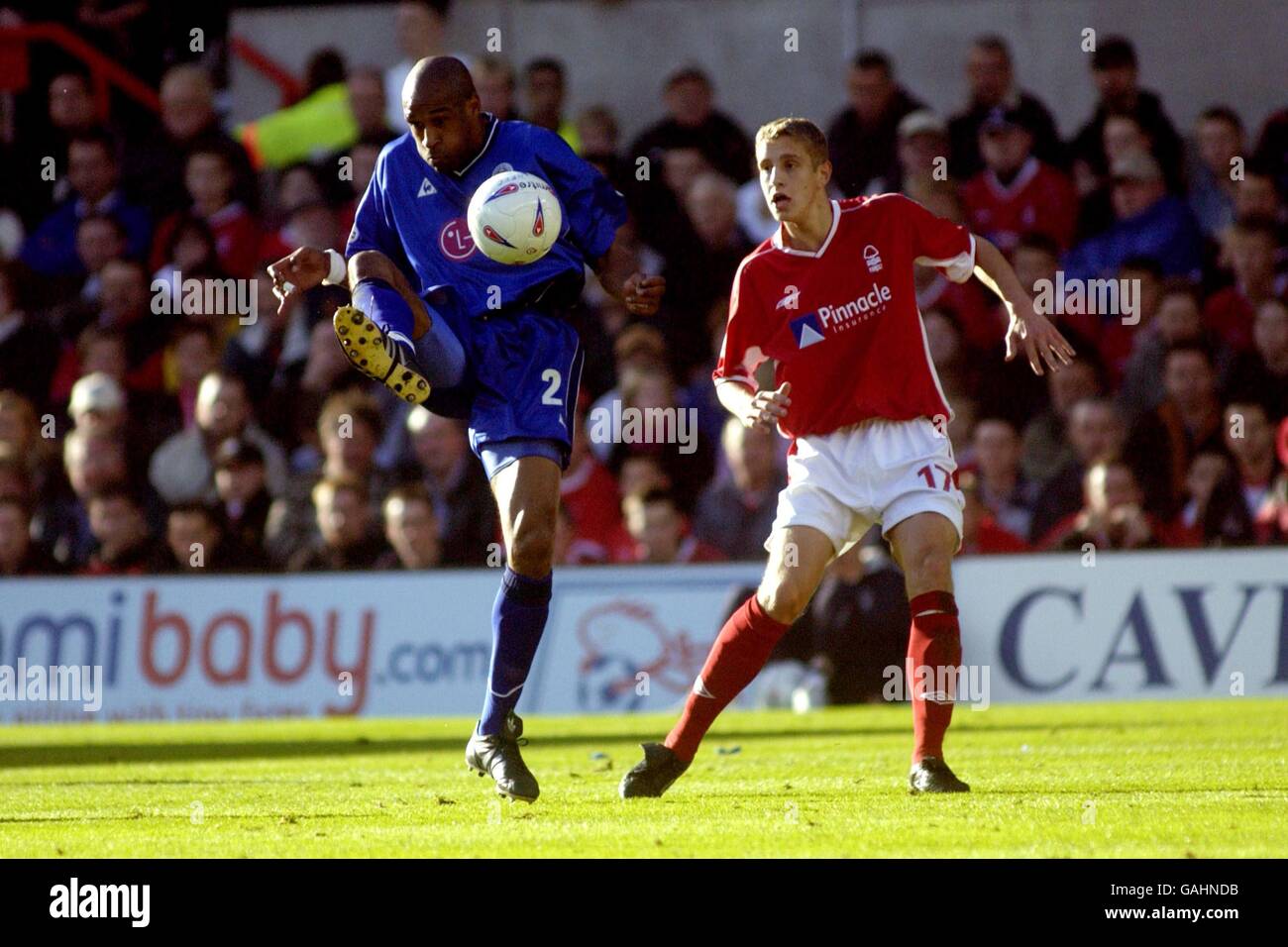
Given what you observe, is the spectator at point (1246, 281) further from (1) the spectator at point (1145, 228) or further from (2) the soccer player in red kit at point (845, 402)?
(2) the soccer player in red kit at point (845, 402)

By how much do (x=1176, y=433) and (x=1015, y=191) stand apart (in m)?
2.39

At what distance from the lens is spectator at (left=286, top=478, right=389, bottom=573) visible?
50.0 ft

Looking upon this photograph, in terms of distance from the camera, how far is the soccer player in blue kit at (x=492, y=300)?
8094mm

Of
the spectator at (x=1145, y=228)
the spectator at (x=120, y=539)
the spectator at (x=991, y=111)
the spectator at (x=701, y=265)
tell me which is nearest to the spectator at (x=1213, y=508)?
the spectator at (x=1145, y=228)

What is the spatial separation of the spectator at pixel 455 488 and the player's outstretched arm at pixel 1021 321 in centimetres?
729

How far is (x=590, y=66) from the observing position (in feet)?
62.2

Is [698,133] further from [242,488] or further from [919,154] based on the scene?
[242,488]

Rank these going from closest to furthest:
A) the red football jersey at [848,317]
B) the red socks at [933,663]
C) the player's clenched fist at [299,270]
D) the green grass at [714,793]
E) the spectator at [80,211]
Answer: the green grass at [714,793] → the red socks at [933,663] → the player's clenched fist at [299,270] → the red football jersey at [848,317] → the spectator at [80,211]

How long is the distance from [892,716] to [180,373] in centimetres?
678

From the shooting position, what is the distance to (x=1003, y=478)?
48.2 ft

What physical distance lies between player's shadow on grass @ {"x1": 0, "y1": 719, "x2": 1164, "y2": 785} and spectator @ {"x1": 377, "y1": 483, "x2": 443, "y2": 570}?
2770mm

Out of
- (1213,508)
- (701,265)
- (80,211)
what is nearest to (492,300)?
(1213,508)

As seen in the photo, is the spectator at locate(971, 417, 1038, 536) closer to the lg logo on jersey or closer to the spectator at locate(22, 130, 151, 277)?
the lg logo on jersey

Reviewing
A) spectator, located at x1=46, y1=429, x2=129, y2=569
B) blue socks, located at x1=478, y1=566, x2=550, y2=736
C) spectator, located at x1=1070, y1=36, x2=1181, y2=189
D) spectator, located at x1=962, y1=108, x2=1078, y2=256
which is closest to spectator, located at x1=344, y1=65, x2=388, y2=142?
spectator, located at x1=46, y1=429, x2=129, y2=569
